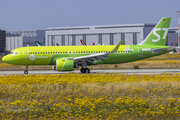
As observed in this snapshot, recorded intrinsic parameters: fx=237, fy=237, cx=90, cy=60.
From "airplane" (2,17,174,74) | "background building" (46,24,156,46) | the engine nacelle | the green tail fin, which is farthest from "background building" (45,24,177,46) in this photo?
the engine nacelle

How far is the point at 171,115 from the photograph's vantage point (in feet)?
29.9

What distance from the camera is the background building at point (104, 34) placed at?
124812 mm

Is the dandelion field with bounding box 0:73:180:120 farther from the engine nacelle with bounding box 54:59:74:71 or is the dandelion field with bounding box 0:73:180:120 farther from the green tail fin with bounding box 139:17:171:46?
the green tail fin with bounding box 139:17:171:46

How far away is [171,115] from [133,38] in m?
117

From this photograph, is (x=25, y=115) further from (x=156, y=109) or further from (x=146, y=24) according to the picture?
(x=146, y=24)

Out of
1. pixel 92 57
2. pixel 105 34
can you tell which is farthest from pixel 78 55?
pixel 105 34

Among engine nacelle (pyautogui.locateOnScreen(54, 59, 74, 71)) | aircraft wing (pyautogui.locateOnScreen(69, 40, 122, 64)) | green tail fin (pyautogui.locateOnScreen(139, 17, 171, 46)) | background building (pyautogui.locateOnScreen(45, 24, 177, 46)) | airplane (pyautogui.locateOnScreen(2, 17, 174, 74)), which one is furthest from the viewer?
background building (pyautogui.locateOnScreen(45, 24, 177, 46))

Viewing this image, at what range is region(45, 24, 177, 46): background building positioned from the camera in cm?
12481

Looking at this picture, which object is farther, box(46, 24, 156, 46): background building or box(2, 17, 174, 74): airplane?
box(46, 24, 156, 46): background building

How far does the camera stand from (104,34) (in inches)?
5064

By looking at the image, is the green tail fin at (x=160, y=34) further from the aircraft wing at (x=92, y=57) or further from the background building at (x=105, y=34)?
the background building at (x=105, y=34)

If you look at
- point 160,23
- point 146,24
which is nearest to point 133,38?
point 146,24

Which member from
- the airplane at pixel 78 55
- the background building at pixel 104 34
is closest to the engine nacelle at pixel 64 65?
the airplane at pixel 78 55

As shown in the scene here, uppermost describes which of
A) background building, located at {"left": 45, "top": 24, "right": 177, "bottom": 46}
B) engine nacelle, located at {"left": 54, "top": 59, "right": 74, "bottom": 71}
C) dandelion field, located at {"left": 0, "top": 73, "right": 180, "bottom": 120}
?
background building, located at {"left": 45, "top": 24, "right": 177, "bottom": 46}
